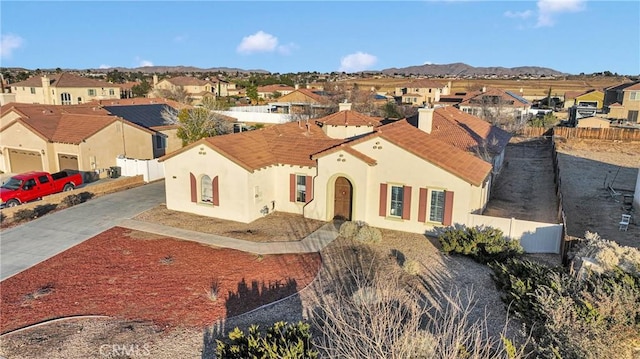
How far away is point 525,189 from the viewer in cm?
2862

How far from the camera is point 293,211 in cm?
2278

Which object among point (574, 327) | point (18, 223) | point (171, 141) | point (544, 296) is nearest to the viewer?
point (574, 327)

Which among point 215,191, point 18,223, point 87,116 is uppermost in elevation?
point 87,116

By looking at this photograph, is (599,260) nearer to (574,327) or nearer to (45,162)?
(574,327)

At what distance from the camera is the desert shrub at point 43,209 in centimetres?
2245

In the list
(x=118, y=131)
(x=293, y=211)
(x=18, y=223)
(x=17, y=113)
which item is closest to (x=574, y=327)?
(x=293, y=211)

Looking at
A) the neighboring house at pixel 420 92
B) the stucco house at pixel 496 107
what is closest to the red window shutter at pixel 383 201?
the stucco house at pixel 496 107

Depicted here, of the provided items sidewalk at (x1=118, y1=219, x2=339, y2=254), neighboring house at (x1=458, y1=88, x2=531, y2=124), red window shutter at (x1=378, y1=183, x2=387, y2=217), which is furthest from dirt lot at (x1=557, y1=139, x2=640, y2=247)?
sidewalk at (x1=118, y1=219, x2=339, y2=254)

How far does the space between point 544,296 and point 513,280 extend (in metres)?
2.18

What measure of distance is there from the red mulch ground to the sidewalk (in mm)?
517

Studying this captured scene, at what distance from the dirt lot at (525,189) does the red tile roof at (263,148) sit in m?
9.31

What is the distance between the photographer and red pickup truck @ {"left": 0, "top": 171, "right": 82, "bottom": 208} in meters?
23.7

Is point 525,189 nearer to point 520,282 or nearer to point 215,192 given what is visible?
point 520,282

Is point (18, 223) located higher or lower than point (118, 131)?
lower
